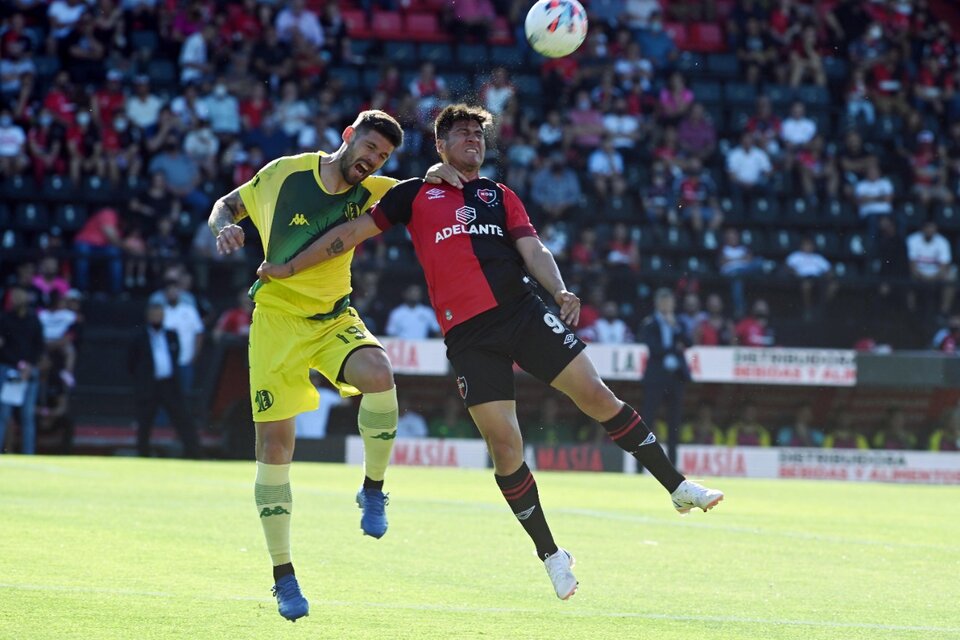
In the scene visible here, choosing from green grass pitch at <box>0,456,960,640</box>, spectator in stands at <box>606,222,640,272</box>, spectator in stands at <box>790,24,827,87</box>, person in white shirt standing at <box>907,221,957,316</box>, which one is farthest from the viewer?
spectator in stands at <box>790,24,827,87</box>

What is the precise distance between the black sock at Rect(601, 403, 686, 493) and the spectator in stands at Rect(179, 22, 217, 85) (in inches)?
642

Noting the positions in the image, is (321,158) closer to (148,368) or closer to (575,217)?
(148,368)

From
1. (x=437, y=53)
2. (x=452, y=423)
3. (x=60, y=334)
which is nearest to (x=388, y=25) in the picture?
(x=437, y=53)

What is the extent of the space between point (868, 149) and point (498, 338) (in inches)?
759

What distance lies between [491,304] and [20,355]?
12.3 m

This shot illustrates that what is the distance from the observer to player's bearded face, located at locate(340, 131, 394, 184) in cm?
732

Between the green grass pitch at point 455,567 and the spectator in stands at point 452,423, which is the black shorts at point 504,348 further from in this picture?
the spectator in stands at point 452,423

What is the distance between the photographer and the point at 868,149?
82.4 feet

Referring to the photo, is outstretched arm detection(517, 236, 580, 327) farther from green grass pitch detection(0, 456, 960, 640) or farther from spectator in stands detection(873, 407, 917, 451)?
spectator in stands detection(873, 407, 917, 451)

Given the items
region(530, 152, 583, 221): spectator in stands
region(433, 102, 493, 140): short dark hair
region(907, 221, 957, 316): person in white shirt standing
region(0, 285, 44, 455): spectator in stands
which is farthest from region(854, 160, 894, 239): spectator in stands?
region(433, 102, 493, 140): short dark hair

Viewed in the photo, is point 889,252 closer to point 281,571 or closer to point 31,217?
point 31,217

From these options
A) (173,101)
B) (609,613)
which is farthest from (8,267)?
(609,613)

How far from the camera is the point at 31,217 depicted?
67.4ft

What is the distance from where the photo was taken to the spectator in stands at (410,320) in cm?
1956
